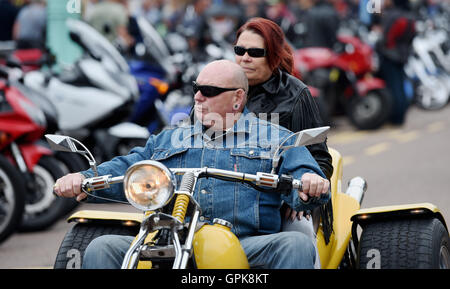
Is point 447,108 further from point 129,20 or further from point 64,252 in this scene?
point 64,252

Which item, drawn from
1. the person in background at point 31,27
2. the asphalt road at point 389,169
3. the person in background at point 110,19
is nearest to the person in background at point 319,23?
the asphalt road at point 389,169

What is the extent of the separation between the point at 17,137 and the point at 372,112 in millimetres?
8385

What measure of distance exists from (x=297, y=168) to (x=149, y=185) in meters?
0.76

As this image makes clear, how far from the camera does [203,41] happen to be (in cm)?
1460

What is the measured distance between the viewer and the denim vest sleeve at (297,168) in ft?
12.3

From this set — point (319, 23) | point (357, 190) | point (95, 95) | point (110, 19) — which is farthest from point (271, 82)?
point (319, 23)

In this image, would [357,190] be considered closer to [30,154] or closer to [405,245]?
[405,245]

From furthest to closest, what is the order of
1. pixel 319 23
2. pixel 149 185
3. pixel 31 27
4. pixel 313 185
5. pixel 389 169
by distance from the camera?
pixel 319 23
pixel 31 27
pixel 389 169
pixel 313 185
pixel 149 185

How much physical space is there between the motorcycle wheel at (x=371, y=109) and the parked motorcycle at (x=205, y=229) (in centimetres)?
975

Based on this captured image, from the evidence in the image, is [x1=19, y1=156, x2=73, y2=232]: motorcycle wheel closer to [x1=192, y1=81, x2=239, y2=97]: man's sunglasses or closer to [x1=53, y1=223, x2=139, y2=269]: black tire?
[x1=53, y1=223, x2=139, y2=269]: black tire

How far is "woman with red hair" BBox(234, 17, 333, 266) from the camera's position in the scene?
15.8 feet

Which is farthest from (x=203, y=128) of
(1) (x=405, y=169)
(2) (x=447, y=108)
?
(2) (x=447, y=108)

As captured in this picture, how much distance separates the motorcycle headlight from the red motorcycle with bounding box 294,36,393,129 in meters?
11.0

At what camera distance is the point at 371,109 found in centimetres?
1466
